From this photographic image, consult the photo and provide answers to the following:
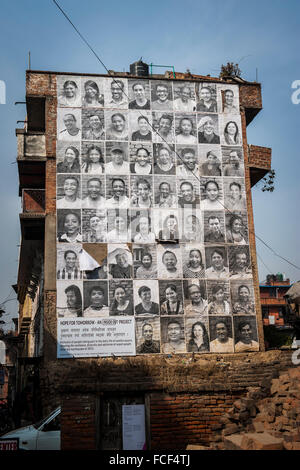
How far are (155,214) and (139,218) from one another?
66cm

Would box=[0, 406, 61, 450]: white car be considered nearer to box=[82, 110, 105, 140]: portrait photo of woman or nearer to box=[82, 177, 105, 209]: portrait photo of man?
box=[82, 177, 105, 209]: portrait photo of man

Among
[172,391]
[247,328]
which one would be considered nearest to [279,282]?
[247,328]

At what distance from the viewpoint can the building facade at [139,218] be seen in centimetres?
1928

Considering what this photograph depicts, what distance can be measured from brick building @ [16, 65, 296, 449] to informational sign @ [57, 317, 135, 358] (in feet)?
0.70

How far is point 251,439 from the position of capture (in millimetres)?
9766

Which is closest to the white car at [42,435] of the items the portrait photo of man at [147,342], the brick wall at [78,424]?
the brick wall at [78,424]

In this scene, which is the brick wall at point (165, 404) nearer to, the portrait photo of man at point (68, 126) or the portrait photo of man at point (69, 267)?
the portrait photo of man at point (69, 267)

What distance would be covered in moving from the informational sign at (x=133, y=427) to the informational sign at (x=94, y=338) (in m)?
4.95

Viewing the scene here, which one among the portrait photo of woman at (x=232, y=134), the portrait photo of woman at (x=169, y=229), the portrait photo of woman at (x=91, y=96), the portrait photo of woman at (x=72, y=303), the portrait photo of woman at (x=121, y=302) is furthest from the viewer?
the portrait photo of woman at (x=232, y=134)

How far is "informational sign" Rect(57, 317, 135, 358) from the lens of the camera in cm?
1881

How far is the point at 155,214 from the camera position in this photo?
20672 millimetres

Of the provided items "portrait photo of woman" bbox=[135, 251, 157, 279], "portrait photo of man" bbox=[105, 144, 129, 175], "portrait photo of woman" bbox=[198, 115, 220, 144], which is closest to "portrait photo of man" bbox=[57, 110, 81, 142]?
"portrait photo of man" bbox=[105, 144, 129, 175]

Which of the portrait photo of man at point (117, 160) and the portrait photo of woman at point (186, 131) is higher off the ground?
the portrait photo of woman at point (186, 131)
